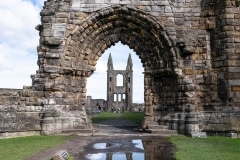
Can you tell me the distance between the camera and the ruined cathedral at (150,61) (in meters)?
12.1

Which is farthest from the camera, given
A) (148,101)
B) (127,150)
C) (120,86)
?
(120,86)

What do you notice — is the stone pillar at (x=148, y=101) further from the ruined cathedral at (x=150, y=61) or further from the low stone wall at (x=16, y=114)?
the low stone wall at (x=16, y=114)

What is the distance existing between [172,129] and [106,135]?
2.73 metres

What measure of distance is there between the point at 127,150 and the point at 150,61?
253 inches

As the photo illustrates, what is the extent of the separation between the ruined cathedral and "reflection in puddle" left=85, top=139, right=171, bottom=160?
3.01 m

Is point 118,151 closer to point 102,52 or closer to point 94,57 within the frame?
point 94,57

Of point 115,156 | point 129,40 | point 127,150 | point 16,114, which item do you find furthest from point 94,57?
point 115,156

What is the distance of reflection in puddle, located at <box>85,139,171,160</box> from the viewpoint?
7473 millimetres

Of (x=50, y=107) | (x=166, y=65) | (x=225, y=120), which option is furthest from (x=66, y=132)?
(x=225, y=120)

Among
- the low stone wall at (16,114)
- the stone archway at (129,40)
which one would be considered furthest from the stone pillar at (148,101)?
the low stone wall at (16,114)

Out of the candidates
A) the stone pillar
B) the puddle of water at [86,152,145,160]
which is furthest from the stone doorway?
the puddle of water at [86,152,145,160]

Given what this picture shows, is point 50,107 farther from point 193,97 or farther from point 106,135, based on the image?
point 193,97

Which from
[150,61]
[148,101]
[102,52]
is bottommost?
[148,101]

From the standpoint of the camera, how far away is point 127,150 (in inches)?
335
